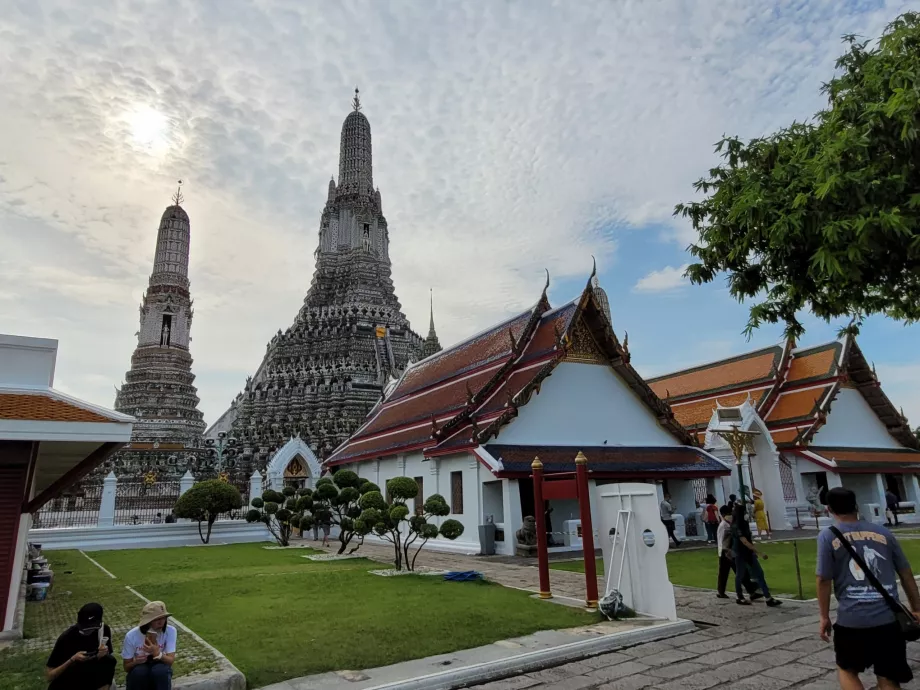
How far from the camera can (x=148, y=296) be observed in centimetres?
4747

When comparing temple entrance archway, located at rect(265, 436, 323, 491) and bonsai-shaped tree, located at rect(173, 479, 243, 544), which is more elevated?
temple entrance archway, located at rect(265, 436, 323, 491)

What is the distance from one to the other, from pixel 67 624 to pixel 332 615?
10.4 ft

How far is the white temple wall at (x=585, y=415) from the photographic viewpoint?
15.8 meters

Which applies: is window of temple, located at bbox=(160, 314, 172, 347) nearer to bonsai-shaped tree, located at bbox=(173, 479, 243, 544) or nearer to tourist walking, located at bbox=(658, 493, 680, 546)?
bonsai-shaped tree, located at bbox=(173, 479, 243, 544)

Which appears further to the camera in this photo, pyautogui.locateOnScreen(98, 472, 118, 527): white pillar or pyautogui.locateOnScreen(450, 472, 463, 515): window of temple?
pyautogui.locateOnScreen(98, 472, 118, 527): white pillar

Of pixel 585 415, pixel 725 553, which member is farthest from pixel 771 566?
pixel 585 415

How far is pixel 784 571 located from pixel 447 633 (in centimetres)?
703

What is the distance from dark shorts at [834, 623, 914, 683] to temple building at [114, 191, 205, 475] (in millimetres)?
42146

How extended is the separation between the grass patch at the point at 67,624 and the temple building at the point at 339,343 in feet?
77.8

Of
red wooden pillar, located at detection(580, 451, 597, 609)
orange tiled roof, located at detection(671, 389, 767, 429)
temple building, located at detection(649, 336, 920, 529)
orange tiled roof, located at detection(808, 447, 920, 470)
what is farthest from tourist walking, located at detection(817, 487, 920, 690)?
orange tiled roof, located at detection(671, 389, 767, 429)

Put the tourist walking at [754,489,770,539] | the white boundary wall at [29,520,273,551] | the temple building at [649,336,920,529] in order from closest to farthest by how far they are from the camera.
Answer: the tourist walking at [754,489,770,539]
the white boundary wall at [29,520,273,551]
the temple building at [649,336,920,529]

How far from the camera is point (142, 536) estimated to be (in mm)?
18922

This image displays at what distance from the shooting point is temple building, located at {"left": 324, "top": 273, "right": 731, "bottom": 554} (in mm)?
14773

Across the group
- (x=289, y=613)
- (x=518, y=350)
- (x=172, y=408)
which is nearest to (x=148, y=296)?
(x=172, y=408)
